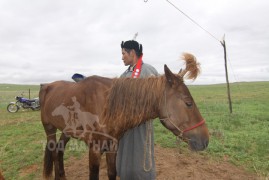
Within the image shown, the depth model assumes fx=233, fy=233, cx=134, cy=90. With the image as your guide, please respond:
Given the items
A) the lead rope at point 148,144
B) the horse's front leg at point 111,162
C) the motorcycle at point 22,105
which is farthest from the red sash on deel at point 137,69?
the motorcycle at point 22,105

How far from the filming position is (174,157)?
18.3 ft

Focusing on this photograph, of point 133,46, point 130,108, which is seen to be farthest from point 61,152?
point 133,46

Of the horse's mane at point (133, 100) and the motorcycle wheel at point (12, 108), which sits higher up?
the horse's mane at point (133, 100)

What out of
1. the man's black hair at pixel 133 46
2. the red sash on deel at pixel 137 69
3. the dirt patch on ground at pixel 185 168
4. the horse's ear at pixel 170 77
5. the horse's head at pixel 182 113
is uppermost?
the man's black hair at pixel 133 46

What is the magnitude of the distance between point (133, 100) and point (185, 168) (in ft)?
8.89

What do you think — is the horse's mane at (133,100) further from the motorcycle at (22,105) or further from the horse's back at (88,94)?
the motorcycle at (22,105)

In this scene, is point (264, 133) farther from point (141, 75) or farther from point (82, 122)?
point (82, 122)

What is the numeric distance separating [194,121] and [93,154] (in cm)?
148

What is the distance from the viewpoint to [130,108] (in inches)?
119

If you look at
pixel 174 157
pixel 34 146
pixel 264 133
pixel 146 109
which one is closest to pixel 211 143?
pixel 174 157

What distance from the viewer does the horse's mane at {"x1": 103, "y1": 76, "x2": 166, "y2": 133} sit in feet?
9.70

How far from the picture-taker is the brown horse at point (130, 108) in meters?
2.79

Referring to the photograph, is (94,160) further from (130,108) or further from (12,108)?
(12,108)

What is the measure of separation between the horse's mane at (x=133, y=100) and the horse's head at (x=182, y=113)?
0.12m
